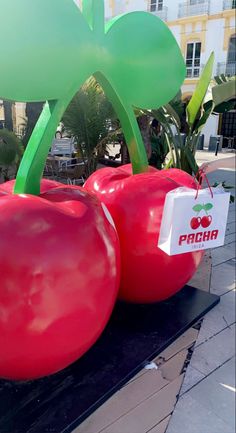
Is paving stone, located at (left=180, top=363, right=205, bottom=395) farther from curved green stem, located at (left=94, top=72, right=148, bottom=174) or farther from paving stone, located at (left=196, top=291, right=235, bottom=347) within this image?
curved green stem, located at (left=94, top=72, right=148, bottom=174)

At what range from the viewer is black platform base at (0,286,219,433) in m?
1.66

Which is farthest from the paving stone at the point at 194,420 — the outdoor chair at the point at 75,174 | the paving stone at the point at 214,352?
the outdoor chair at the point at 75,174

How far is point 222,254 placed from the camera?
12.8 ft

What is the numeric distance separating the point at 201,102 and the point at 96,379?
239cm

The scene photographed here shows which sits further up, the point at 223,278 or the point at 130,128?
the point at 130,128

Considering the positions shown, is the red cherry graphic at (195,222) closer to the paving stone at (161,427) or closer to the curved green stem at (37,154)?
the curved green stem at (37,154)

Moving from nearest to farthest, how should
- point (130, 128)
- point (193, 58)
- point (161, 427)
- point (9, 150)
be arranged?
point (161, 427)
point (130, 128)
point (9, 150)
point (193, 58)

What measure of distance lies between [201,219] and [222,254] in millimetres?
2251

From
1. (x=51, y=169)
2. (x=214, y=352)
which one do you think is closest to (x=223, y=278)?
(x=214, y=352)

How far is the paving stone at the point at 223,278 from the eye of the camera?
302 centimetres

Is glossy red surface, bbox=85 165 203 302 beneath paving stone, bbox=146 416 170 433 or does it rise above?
above

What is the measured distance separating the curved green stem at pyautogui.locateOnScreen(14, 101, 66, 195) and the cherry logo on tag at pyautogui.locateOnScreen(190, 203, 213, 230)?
767 mm

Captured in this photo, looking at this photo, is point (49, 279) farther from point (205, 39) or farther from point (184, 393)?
point (205, 39)

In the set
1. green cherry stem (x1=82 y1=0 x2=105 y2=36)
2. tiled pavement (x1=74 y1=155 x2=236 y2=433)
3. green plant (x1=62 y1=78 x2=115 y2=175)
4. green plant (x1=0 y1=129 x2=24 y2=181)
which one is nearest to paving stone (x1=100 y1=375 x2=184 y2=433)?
tiled pavement (x1=74 y1=155 x2=236 y2=433)
